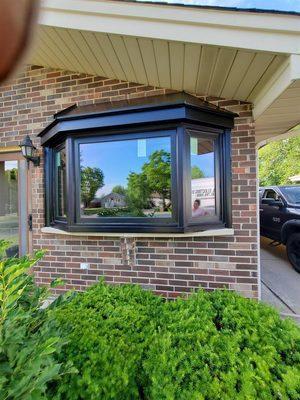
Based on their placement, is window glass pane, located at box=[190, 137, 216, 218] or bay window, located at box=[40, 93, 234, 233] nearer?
bay window, located at box=[40, 93, 234, 233]

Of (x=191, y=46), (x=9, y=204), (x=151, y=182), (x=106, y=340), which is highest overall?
(x=191, y=46)

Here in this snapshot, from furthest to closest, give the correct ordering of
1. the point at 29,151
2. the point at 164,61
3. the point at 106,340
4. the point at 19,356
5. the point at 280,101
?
1. the point at 29,151
2. the point at 164,61
3. the point at 280,101
4. the point at 106,340
5. the point at 19,356

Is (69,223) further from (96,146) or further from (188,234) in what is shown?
(188,234)

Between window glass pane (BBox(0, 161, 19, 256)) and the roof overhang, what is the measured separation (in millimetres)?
1788

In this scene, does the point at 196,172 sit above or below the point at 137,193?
above

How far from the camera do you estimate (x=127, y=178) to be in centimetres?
302

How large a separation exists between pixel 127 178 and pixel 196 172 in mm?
801

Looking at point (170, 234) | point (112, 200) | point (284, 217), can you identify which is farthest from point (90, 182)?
point (284, 217)

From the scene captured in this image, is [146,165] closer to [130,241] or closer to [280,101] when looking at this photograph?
[130,241]

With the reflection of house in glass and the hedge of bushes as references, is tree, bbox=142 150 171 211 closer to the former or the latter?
the reflection of house in glass

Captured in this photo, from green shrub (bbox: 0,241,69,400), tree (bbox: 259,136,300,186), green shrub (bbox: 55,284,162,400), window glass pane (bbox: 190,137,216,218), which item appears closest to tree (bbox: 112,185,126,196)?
window glass pane (bbox: 190,137,216,218)

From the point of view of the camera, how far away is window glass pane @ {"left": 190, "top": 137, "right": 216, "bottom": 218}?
9.27ft

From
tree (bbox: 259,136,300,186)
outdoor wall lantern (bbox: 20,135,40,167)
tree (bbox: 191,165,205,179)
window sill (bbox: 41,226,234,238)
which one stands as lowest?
window sill (bbox: 41,226,234,238)

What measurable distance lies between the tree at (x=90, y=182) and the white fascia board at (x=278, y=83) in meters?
1.85
